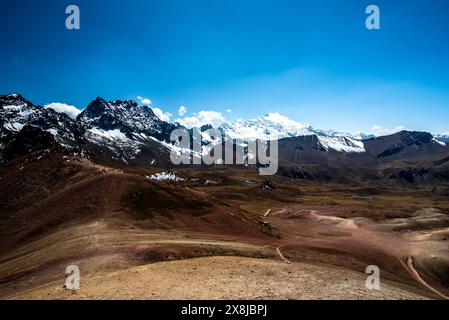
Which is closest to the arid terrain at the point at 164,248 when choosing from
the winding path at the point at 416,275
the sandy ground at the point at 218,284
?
the sandy ground at the point at 218,284

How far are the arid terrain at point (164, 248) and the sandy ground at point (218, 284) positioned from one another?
0.11 m

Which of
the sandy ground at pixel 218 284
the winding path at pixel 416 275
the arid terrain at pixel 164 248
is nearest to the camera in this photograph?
the sandy ground at pixel 218 284

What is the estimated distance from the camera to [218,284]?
1300 inches

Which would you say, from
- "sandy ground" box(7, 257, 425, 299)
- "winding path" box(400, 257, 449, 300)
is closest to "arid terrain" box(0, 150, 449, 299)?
"sandy ground" box(7, 257, 425, 299)

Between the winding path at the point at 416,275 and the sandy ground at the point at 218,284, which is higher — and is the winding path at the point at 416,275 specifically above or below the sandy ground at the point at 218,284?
below

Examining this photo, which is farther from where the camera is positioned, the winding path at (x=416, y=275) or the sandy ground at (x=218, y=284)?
the winding path at (x=416, y=275)

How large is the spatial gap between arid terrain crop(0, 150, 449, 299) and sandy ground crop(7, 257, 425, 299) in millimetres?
106

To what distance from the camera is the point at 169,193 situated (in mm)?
89812

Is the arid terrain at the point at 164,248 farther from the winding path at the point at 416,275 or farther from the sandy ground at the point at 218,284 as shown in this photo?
the winding path at the point at 416,275

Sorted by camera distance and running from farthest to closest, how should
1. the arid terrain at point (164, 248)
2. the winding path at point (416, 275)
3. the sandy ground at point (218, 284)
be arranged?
the winding path at point (416, 275), the arid terrain at point (164, 248), the sandy ground at point (218, 284)

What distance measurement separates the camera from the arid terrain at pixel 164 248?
3388cm
